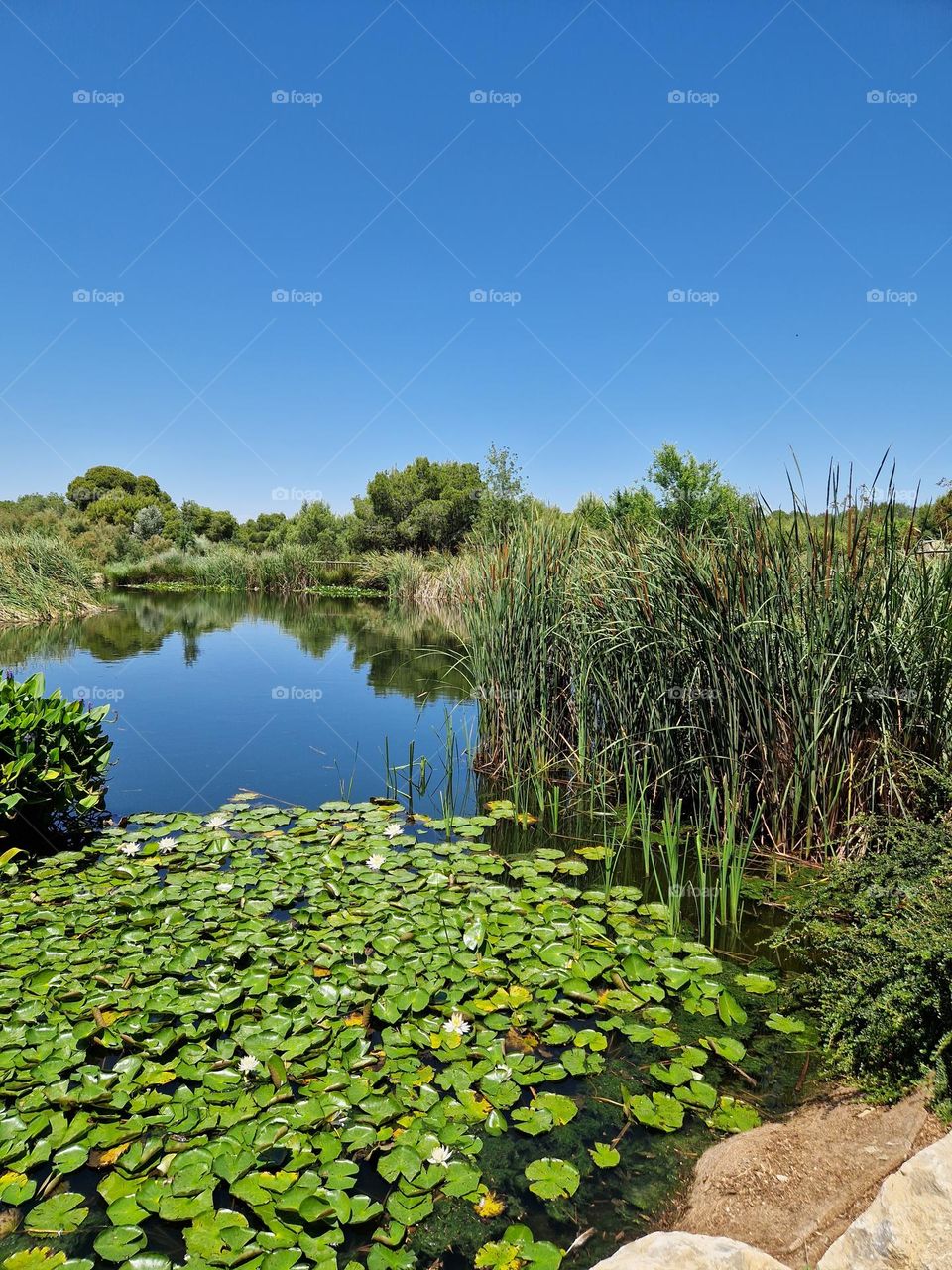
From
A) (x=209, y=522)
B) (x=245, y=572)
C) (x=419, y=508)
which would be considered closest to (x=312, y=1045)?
(x=245, y=572)

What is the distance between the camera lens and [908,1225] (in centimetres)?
149

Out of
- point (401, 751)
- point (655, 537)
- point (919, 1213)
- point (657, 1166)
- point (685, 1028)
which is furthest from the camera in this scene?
point (401, 751)

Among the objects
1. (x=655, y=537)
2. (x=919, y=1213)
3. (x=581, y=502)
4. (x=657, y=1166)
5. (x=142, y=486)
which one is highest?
(x=142, y=486)

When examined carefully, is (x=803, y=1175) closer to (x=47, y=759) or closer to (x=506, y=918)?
(x=506, y=918)

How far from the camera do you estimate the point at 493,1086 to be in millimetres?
2576

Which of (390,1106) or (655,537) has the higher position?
(655,537)

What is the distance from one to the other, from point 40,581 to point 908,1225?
21.1m

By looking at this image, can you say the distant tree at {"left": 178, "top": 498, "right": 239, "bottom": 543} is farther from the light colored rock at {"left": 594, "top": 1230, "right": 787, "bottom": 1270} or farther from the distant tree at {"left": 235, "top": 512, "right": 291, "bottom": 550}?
the light colored rock at {"left": 594, "top": 1230, "right": 787, "bottom": 1270}

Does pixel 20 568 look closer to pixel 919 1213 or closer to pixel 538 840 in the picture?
pixel 538 840

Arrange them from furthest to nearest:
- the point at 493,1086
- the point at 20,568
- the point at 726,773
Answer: the point at 20,568 < the point at 726,773 < the point at 493,1086

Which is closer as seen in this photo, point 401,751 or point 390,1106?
point 390,1106

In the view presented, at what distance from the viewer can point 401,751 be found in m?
7.21

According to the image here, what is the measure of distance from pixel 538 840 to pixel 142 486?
55979 millimetres

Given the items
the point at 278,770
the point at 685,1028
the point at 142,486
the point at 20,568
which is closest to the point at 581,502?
the point at 20,568
